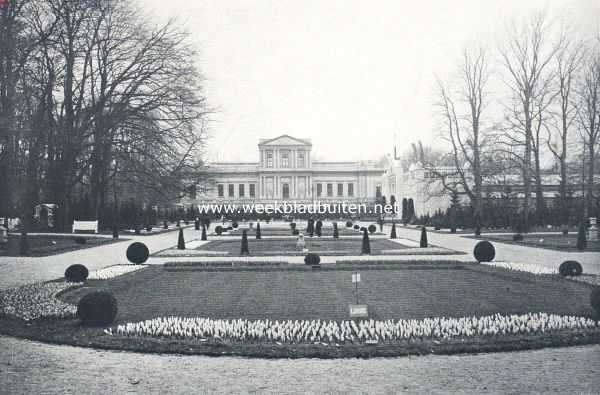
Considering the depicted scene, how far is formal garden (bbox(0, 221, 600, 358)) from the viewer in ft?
25.7

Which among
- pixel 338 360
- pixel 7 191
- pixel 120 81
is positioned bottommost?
pixel 338 360

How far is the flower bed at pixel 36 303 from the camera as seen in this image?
31.9 ft

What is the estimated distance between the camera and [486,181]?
47.8m

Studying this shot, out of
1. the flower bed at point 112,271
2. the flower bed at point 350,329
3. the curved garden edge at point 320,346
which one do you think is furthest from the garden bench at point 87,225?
the curved garden edge at point 320,346

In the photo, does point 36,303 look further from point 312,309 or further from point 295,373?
point 295,373

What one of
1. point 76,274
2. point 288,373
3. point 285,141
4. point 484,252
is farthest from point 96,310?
point 285,141

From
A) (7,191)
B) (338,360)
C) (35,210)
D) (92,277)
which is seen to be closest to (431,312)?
(338,360)

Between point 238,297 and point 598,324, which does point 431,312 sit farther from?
point 238,297

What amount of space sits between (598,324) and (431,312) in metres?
2.53

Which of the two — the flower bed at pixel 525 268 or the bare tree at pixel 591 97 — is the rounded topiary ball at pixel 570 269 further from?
the bare tree at pixel 591 97

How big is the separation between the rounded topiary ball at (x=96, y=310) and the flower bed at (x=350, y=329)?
1.14 feet

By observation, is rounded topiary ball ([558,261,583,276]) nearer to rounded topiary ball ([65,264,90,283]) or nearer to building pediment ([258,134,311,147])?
rounded topiary ball ([65,264,90,283])

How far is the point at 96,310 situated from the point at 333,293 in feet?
16.4

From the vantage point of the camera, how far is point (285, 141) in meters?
86.1
